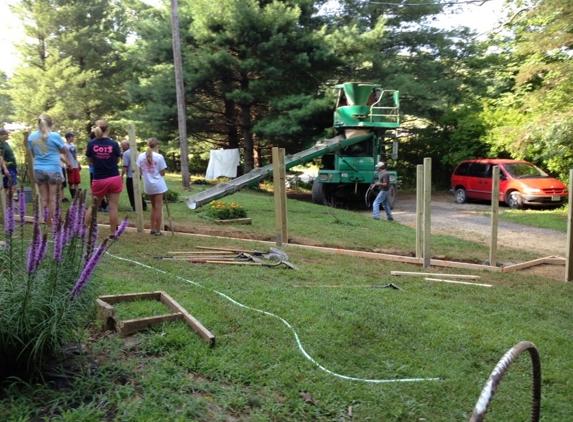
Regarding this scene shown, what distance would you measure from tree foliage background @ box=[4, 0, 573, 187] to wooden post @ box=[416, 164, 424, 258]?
9.49 metres

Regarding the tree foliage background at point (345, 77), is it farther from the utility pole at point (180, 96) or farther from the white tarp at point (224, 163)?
the utility pole at point (180, 96)

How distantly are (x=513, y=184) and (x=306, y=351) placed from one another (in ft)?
51.7

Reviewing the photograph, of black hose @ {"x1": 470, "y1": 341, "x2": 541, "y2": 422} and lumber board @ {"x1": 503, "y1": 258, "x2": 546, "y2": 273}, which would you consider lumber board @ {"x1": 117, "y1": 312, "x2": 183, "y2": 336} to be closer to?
black hose @ {"x1": 470, "y1": 341, "x2": 541, "y2": 422}

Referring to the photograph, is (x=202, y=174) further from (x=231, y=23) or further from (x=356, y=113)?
(x=356, y=113)

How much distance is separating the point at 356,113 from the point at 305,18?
7441 millimetres

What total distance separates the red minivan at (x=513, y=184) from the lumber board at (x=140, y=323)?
1552 centimetres

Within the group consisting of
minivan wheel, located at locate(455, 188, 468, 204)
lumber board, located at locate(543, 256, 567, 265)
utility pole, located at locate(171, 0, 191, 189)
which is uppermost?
utility pole, located at locate(171, 0, 191, 189)

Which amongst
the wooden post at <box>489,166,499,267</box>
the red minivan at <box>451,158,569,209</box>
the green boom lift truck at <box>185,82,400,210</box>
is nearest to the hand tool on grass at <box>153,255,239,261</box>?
the wooden post at <box>489,166,499,267</box>

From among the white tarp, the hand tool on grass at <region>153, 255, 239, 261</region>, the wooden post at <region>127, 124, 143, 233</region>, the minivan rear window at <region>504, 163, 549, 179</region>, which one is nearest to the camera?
the hand tool on grass at <region>153, 255, 239, 261</region>

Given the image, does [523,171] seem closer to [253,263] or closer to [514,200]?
[514,200]

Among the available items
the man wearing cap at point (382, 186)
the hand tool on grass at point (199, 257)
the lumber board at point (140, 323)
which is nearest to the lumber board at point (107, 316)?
the lumber board at point (140, 323)

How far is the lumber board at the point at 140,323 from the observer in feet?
13.1

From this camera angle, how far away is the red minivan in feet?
56.7

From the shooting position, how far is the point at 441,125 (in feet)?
83.1
